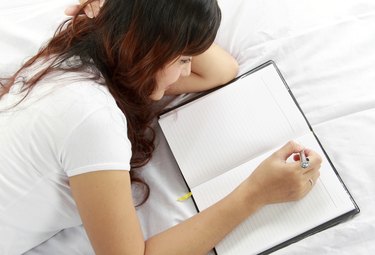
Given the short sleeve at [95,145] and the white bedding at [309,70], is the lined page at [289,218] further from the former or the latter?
the short sleeve at [95,145]

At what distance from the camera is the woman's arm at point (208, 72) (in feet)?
3.44

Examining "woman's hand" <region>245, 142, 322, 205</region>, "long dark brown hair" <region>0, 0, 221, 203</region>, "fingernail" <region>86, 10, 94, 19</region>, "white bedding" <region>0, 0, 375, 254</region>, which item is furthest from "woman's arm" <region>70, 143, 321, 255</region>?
"fingernail" <region>86, 10, 94, 19</region>

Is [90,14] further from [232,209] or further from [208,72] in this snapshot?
[232,209]

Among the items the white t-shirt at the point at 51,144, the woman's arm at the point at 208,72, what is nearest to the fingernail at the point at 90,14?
the white t-shirt at the point at 51,144

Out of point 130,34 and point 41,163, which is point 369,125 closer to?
point 130,34

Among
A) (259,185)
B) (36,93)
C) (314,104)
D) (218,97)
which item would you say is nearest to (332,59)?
(314,104)

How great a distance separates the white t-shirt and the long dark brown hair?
0.16 ft

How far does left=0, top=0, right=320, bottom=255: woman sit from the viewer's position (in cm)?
73

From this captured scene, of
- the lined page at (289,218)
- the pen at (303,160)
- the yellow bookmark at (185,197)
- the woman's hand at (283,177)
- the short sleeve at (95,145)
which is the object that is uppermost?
the short sleeve at (95,145)

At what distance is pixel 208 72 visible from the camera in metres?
1.05

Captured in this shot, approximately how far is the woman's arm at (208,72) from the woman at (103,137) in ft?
0.51

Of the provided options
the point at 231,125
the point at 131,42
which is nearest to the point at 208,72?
the point at 231,125

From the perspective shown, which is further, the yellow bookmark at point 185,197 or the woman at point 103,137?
the yellow bookmark at point 185,197

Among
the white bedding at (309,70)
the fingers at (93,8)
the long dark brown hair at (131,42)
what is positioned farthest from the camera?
the white bedding at (309,70)
